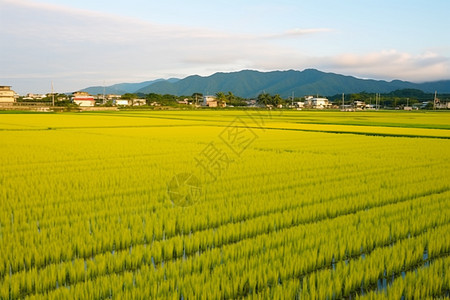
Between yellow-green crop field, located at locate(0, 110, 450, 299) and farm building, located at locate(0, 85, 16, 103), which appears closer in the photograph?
yellow-green crop field, located at locate(0, 110, 450, 299)

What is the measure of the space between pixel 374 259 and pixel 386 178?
206 inches

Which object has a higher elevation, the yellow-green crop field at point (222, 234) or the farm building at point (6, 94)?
the farm building at point (6, 94)

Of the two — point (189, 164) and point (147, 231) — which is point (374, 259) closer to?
point (147, 231)

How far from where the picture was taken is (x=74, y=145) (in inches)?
594

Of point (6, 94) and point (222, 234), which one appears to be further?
point (6, 94)

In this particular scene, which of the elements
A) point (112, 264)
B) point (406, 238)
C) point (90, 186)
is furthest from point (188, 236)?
point (90, 186)

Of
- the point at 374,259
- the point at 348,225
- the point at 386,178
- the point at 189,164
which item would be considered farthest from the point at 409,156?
the point at 374,259

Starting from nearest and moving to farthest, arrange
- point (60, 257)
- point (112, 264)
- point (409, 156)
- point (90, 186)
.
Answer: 1. point (112, 264)
2. point (60, 257)
3. point (90, 186)
4. point (409, 156)

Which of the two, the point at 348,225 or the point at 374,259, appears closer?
the point at 374,259

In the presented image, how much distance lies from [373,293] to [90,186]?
5.69 metres

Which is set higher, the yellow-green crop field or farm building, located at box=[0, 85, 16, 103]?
farm building, located at box=[0, 85, 16, 103]

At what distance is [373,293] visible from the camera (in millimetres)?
3148

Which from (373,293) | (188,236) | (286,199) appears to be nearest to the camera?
(373,293)

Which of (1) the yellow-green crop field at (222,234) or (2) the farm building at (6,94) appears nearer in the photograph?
(1) the yellow-green crop field at (222,234)
